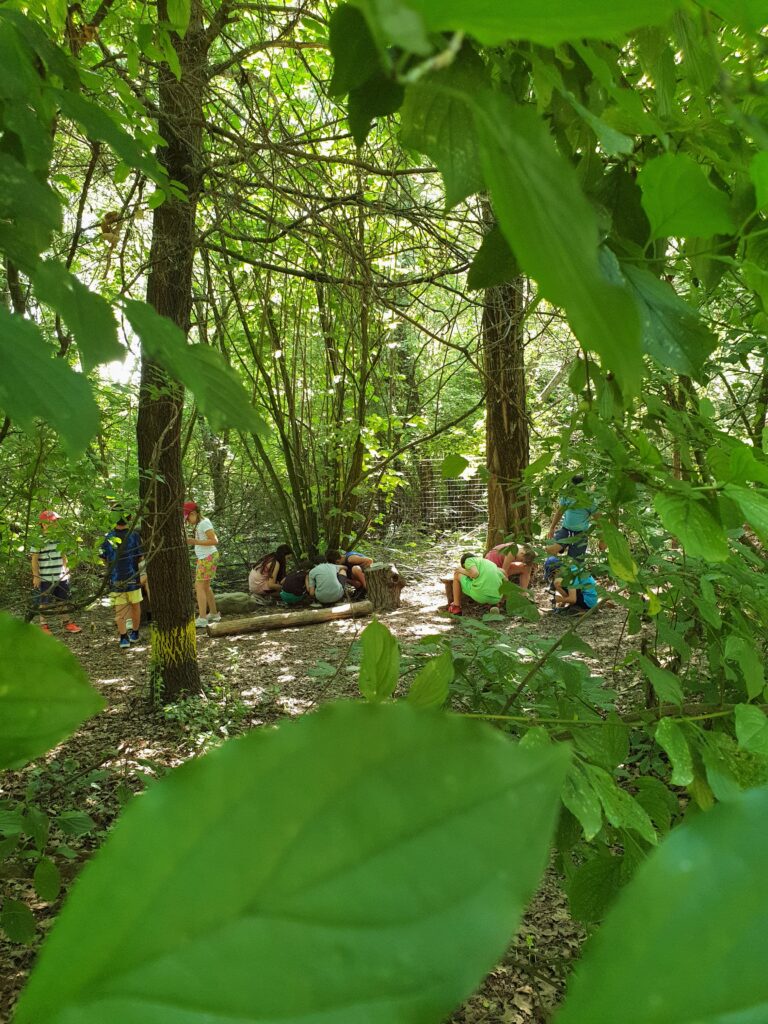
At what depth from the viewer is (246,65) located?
420 centimetres

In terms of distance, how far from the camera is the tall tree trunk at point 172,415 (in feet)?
10.4

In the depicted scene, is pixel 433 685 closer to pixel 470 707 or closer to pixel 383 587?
pixel 470 707

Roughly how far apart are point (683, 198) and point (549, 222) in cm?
27

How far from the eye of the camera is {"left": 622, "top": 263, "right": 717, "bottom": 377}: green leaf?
18.0 inches

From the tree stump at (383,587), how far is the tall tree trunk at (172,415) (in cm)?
269

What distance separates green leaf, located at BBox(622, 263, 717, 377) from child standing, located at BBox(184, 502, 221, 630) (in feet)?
16.9

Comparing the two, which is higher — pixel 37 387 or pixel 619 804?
pixel 37 387

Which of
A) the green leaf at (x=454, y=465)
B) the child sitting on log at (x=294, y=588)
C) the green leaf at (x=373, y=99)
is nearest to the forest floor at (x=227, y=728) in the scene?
the green leaf at (x=454, y=465)

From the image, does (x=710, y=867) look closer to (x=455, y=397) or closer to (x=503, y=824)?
(x=503, y=824)

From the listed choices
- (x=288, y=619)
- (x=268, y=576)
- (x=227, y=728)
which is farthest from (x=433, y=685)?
(x=268, y=576)

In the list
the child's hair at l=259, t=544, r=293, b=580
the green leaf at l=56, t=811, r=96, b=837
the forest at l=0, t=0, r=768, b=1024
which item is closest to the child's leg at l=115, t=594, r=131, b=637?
the child's hair at l=259, t=544, r=293, b=580

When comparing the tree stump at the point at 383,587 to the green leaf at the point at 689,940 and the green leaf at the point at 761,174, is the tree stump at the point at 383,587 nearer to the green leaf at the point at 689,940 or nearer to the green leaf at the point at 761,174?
the green leaf at the point at 761,174

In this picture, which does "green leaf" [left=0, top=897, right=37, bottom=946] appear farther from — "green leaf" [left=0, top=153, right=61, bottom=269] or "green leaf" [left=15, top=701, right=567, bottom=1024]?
"green leaf" [left=15, top=701, right=567, bottom=1024]

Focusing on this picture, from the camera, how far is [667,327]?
47 cm
